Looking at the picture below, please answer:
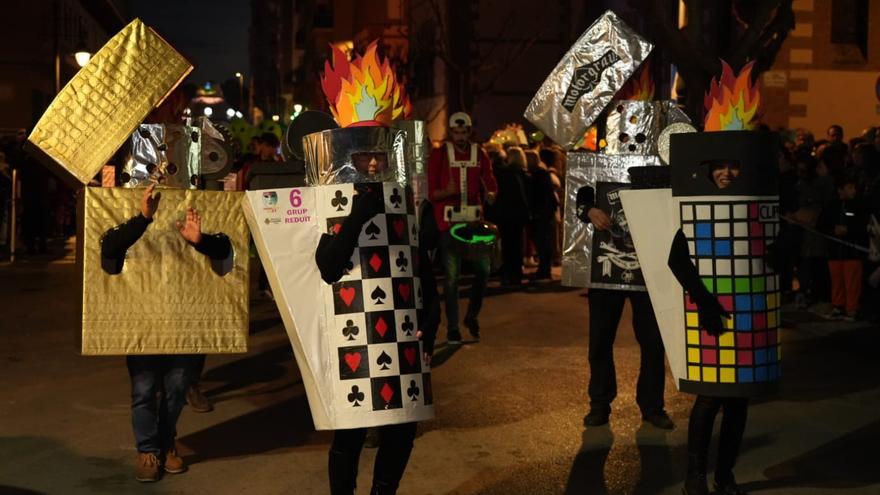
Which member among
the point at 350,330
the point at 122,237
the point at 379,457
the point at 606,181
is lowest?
the point at 379,457

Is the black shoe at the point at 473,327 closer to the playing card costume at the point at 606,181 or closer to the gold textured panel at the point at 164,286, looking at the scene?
the playing card costume at the point at 606,181

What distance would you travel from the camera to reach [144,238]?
6.40m

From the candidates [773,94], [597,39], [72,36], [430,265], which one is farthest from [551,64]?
[430,265]

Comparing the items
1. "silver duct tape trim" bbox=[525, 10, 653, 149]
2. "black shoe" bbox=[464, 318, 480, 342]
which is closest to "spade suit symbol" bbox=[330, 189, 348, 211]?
"silver duct tape trim" bbox=[525, 10, 653, 149]

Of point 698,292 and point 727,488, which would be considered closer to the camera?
point 698,292

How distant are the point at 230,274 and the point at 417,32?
3771 cm

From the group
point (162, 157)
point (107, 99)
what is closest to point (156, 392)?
point (162, 157)

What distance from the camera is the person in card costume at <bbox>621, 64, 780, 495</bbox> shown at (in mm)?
5965

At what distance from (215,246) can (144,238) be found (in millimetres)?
388

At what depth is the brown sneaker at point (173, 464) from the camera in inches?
270

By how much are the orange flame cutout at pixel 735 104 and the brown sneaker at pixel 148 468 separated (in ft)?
11.4

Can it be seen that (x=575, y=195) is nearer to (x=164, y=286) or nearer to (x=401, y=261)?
(x=164, y=286)

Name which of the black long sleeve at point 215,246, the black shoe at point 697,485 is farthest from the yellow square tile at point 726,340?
the black long sleeve at point 215,246

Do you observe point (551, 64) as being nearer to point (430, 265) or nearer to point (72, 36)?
point (72, 36)
